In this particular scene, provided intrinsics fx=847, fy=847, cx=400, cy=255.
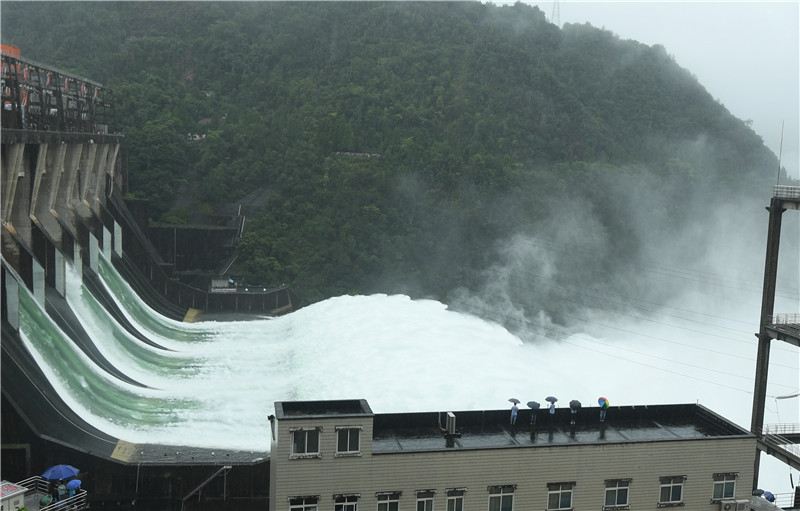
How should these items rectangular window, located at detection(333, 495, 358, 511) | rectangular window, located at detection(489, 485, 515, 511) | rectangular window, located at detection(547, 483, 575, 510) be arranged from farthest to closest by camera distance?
1. rectangular window, located at detection(547, 483, 575, 510)
2. rectangular window, located at detection(489, 485, 515, 511)
3. rectangular window, located at detection(333, 495, 358, 511)

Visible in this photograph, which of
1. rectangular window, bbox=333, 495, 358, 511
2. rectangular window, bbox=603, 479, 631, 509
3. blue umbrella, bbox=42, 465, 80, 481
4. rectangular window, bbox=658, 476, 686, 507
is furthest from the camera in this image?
blue umbrella, bbox=42, 465, 80, 481

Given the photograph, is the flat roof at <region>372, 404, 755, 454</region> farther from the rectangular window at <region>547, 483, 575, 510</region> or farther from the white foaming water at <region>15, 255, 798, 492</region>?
the white foaming water at <region>15, 255, 798, 492</region>

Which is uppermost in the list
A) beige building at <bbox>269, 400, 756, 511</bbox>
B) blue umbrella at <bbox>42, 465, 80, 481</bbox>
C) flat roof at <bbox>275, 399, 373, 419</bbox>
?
flat roof at <bbox>275, 399, 373, 419</bbox>

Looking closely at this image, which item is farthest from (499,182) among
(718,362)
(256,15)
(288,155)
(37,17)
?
(37,17)

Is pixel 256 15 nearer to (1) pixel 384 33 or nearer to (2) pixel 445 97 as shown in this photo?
(1) pixel 384 33

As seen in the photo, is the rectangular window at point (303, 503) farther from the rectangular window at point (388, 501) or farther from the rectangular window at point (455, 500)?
the rectangular window at point (455, 500)

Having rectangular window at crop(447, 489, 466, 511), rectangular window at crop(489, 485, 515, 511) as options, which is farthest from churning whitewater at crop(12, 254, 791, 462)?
rectangular window at crop(489, 485, 515, 511)
